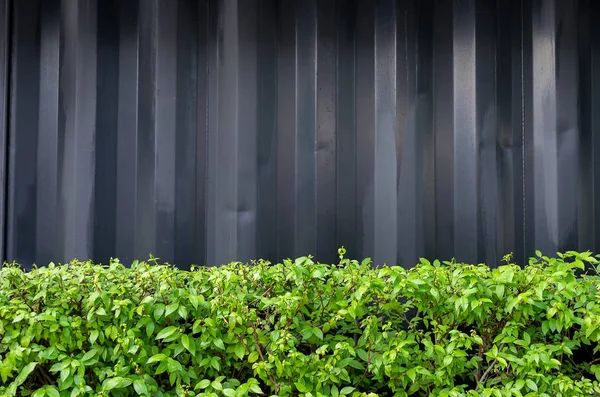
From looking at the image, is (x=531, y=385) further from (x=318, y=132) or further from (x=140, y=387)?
(x=318, y=132)

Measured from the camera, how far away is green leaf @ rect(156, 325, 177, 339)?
301 centimetres

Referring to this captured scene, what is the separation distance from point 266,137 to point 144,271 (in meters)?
1.94

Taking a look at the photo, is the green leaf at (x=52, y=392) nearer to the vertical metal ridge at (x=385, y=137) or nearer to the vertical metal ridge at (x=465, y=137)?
the vertical metal ridge at (x=385, y=137)

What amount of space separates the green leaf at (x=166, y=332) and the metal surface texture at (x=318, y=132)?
5.66 ft

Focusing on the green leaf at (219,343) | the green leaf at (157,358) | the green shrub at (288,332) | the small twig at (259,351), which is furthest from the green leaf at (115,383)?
the small twig at (259,351)

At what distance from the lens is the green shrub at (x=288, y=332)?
118 inches

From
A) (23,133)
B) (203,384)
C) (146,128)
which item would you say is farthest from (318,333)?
(23,133)

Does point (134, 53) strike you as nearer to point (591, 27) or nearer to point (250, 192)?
point (250, 192)

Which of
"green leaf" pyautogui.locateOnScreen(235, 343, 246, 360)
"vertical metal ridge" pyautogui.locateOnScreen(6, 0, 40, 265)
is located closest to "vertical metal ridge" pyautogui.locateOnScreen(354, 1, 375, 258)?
"green leaf" pyautogui.locateOnScreen(235, 343, 246, 360)

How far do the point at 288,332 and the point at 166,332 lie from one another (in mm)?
662

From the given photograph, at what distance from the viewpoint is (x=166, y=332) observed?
3029 millimetres

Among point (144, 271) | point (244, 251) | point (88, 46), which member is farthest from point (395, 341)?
point (88, 46)

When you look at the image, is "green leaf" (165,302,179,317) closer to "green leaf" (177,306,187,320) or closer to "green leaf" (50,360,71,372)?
"green leaf" (177,306,187,320)

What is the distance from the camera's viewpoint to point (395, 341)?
3154 millimetres
